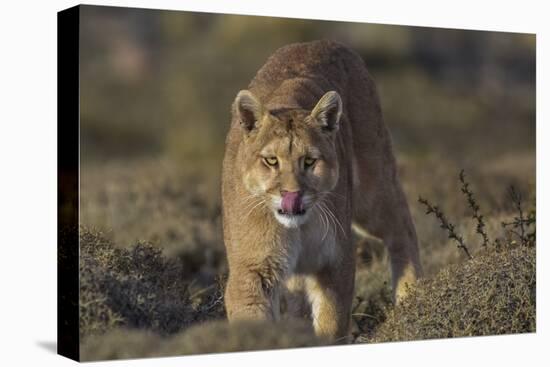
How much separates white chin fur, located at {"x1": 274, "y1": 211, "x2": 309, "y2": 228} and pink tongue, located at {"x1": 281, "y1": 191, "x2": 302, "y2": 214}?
0.05 m

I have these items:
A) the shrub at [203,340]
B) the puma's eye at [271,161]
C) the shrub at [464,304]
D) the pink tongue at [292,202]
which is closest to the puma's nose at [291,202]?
the pink tongue at [292,202]

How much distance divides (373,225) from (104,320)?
9.81 feet

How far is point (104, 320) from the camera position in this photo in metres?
8.68

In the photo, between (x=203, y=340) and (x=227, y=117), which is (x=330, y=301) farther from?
(x=227, y=117)

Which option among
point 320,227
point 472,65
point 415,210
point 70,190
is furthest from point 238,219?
point 472,65

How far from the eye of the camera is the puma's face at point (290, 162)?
29.2 feet

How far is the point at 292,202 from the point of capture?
349 inches

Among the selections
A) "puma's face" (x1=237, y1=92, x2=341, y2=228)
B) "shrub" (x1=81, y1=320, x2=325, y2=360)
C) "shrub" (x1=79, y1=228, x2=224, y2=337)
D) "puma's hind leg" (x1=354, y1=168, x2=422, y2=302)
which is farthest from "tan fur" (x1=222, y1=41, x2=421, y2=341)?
"shrub" (x1=79, y1=228, x2=224, y2=337)

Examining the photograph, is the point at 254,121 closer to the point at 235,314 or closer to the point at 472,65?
the point at 235,314

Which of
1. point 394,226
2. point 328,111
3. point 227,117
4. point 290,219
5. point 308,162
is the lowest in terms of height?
point 394,226

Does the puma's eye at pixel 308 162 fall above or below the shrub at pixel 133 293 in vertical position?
above

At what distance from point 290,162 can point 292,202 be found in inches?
11.6

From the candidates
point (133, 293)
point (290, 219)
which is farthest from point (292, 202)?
point (133, 293)

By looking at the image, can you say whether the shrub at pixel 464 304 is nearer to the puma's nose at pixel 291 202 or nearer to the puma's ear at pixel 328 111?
the puma's nose at pixel 291 202
